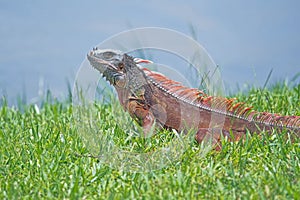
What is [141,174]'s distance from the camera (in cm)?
414

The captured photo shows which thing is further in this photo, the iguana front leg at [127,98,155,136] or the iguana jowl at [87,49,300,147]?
the iguana front leg at [127,98,155,136]

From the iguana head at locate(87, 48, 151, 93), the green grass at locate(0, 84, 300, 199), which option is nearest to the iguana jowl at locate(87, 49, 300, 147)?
the iguana head at locate(87, 48, 151, 93)

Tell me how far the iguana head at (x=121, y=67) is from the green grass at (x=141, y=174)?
445 millimetres

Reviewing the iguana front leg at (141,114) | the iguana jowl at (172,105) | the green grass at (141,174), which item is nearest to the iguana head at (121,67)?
the iguana jowl at (172,105)

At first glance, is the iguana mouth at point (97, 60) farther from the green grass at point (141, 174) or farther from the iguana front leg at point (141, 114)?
the green grass at point (141, 174)

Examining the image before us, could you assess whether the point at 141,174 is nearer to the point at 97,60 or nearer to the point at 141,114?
the point at 141,114

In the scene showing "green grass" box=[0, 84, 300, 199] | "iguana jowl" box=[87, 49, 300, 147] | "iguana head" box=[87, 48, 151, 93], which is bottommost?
"green grass" box=[0, 84, 300, 199]

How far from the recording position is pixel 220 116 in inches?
200

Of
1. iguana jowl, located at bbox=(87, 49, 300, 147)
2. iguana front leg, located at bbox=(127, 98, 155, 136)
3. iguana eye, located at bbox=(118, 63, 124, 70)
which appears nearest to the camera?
iguana jowl, located at bbox=(87, 49, 300, 147)

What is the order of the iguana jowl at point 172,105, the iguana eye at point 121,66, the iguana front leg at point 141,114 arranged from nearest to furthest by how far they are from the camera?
the iguana jowl at point 172,105 → the iguana front leg at point 141,114 → the iguana eye at point 121,66

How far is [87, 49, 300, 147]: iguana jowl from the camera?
5000mm

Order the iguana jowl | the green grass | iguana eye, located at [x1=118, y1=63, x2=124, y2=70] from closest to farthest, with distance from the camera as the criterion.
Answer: the green grass < the iguana jowl < iguana eye, located at [x1=118, y1=63, x2=124, y2=70]

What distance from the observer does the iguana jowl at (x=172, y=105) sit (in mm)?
5000

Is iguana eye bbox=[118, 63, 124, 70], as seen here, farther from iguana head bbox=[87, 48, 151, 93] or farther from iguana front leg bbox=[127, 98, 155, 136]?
iguana front leg bbox=[127, 98, 155, 136]
